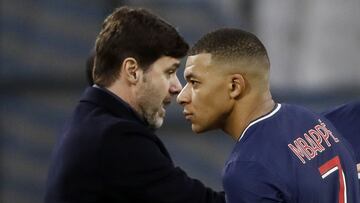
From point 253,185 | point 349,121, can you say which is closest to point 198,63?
point 253,185

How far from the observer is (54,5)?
958 cm

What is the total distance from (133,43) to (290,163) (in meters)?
0.90

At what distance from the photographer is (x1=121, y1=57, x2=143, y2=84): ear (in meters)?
Answer: 4.65

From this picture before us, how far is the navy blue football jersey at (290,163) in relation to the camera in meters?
4.02

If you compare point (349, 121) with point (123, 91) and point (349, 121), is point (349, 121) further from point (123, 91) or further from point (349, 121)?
point (123, 91)

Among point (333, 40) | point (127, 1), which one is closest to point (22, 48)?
point (127, 1)

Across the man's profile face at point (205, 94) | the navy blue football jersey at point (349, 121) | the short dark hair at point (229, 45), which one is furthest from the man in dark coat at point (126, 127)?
the navy blue football jersey at point (349, 121)

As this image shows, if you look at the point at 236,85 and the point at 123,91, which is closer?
the point at 236,85

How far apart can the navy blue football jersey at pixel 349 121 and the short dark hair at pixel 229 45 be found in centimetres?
76

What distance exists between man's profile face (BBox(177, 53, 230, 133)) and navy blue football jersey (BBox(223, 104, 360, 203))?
131 mm

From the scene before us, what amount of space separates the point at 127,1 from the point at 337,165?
5405 mm

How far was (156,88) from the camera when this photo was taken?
470 centimetres

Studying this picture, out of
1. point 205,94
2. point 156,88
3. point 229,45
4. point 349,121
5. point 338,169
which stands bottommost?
point 349,121

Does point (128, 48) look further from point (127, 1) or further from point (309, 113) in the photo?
point (127, 1)
